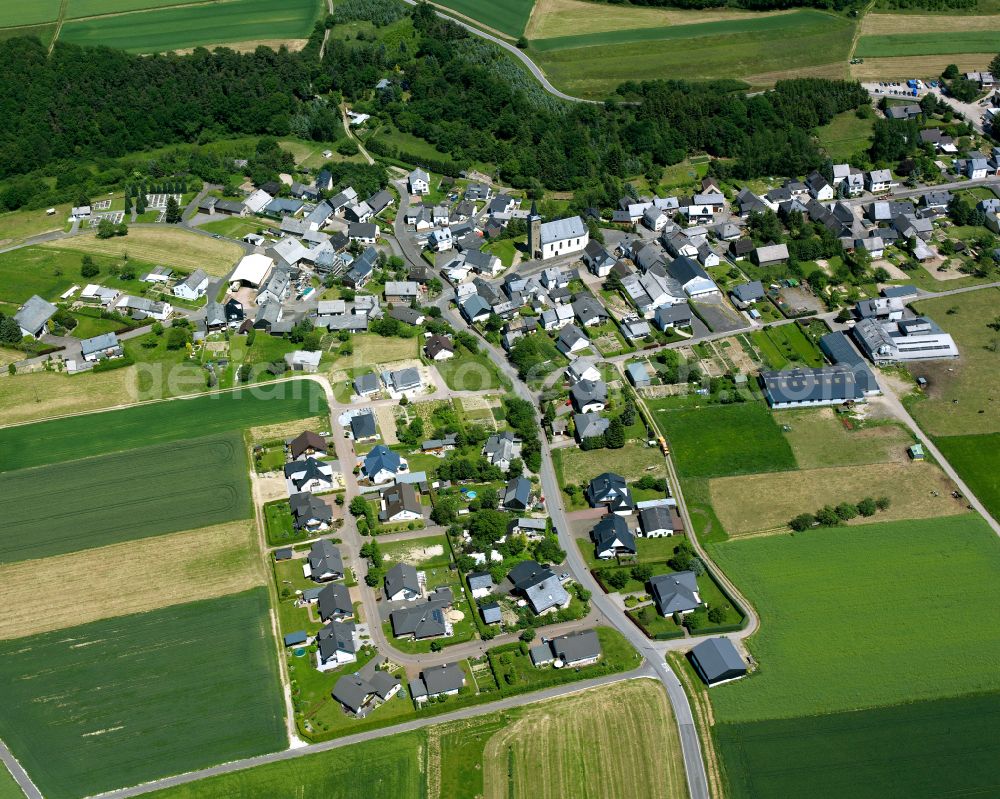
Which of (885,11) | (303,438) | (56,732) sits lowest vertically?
(56,732)

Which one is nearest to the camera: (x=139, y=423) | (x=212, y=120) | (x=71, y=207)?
(x=139, y=423)

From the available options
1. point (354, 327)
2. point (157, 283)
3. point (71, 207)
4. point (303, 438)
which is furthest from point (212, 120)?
point (303, 438)

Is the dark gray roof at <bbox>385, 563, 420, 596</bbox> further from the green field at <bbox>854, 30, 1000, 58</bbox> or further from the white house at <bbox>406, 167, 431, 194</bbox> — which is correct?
the green field at <bbox>854, 30, 1000, 58</bbox>

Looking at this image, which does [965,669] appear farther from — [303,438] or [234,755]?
[303,438]

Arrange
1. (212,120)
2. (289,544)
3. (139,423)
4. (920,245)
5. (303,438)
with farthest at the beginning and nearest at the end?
(212,120)
(920,245)
(139,423)
(303,438)
(289,544)

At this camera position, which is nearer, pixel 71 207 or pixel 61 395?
pixel 61 395

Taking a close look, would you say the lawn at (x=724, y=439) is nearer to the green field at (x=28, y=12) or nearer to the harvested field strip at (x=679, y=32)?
the harvested field strip at (x=679, y=32)
